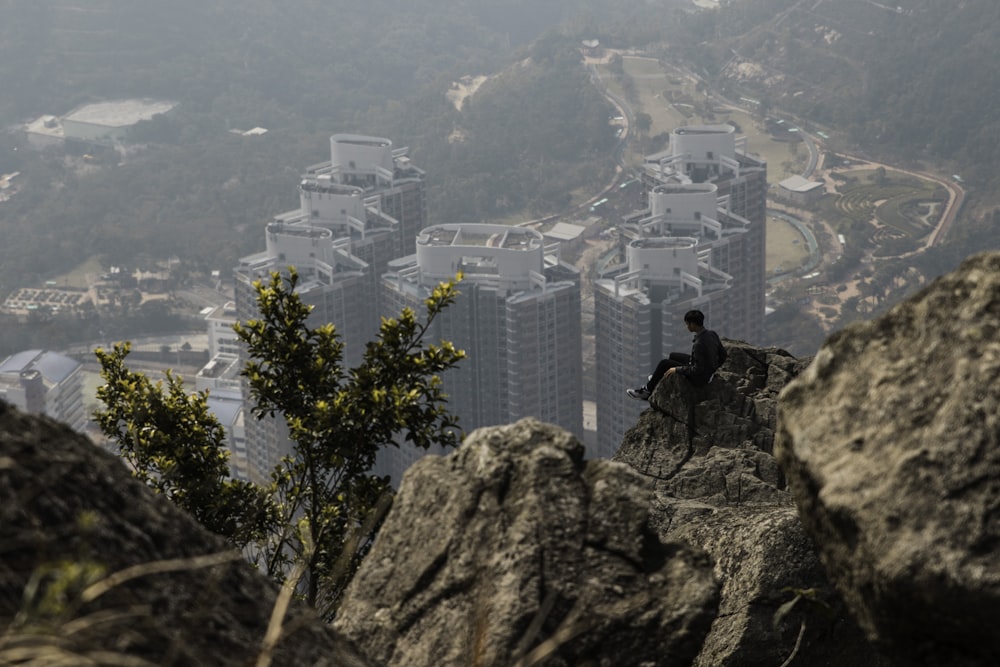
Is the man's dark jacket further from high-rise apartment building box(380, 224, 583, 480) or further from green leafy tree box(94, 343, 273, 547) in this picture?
high-rise apartment building box(380, 224, 583, 480)

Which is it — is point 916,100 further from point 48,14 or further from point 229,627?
point 229,627

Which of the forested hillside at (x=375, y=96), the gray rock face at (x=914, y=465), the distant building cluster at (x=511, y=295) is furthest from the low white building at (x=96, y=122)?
the gray rock face at (x=914, y=465)

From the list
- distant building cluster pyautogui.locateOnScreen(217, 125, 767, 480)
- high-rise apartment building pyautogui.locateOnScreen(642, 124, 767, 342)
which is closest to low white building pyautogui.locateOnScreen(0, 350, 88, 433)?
distant building cluster pyautogui.locateOnScreen(217, 125, 767, 480)

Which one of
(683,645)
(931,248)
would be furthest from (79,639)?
(931,248)

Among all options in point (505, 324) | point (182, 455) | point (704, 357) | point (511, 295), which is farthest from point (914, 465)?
point (505, 324)

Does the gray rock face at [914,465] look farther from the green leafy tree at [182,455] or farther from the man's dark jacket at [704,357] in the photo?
the man's dark jacket at [704,357]

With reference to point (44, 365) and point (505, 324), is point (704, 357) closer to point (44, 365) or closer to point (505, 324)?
Result: point (505, 324)

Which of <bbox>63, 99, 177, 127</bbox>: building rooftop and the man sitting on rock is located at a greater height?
the man sitting on rock
